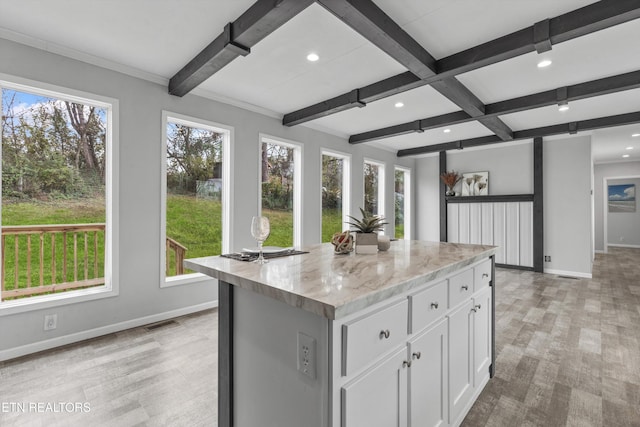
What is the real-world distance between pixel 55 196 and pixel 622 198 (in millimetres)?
12745

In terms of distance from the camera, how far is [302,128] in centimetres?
486

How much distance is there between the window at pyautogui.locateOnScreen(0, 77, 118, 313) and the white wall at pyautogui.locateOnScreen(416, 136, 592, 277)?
6.63 meters

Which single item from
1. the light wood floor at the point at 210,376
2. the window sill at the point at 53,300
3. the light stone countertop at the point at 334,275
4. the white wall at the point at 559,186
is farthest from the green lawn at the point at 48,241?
the white wall at the point at 559,186

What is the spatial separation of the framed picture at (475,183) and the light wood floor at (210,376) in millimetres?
3445

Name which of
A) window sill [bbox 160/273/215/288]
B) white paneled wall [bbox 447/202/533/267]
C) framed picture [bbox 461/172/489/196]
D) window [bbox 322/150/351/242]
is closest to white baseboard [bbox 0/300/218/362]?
window sill [bbox 160/273/215/288]

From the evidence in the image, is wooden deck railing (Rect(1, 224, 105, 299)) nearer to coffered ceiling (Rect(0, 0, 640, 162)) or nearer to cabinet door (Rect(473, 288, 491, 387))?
coffered ceiling (Rect(0, 0, 640, 162))

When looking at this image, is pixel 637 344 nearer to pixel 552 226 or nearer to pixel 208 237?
pixel 552 226

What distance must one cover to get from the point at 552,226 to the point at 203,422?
21.2ft

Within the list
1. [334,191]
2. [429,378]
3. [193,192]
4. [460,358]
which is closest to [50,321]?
[193,192]

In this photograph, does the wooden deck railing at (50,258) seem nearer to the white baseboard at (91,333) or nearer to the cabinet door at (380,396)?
the white baseboard at (91,333)

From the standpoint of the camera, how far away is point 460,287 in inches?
68.7

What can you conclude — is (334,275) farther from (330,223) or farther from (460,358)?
(330,223)

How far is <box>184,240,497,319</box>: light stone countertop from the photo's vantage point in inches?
38.1

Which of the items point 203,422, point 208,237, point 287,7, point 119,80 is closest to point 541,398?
point 203,422
